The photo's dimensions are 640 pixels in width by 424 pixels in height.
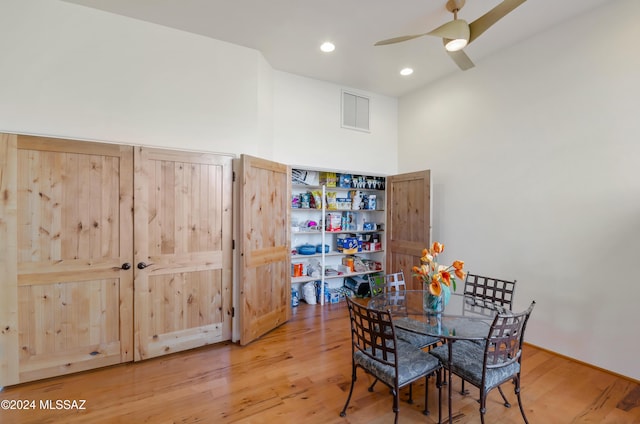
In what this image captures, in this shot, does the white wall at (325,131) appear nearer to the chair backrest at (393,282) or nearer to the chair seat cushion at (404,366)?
the chair backrest at (393,282)

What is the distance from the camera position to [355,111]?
182 inches

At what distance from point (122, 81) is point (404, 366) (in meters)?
3.61

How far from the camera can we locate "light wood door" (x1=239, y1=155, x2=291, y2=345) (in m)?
3.09

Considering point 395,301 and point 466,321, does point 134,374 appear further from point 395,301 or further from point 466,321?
point 466,321

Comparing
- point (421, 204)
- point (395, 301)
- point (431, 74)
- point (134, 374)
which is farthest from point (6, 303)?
point (431, 74)

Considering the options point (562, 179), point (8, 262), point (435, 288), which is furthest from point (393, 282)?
point (8, 262)

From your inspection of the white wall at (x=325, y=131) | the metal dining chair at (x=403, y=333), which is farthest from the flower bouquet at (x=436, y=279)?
the white wall at (x=325, y=131)

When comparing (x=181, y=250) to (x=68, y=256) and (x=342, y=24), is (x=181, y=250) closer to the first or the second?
(x=68, y=256)

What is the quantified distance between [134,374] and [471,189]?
4364 millimetres

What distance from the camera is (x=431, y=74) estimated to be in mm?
4074

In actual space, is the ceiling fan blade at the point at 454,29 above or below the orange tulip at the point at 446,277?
above

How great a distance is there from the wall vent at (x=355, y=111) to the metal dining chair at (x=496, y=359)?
3.54 meters

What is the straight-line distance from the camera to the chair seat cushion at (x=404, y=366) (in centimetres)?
183

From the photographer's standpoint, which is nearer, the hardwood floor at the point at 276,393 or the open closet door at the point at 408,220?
the hardwood floor at the point at 276,393
